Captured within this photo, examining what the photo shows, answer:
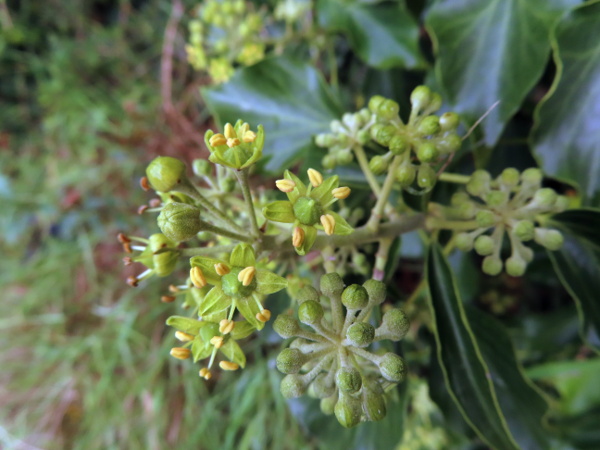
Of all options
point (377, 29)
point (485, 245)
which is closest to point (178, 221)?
point (485, 245)

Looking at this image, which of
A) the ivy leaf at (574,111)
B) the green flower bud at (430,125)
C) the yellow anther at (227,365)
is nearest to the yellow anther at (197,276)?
the yellow anther at (227,365)

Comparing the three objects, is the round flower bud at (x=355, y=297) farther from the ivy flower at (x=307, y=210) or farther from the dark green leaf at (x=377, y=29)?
the dark green leaf at (x=377, y=29)

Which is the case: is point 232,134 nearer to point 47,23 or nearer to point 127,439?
point 127,439

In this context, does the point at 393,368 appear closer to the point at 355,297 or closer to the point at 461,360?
the point at 355,297

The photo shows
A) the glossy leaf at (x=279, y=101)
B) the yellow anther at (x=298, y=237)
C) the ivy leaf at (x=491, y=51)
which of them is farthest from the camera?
the glossy leaf at (x=279, y=101)

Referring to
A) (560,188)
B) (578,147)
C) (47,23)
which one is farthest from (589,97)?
(47,23)

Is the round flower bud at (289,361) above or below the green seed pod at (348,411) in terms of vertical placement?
above
